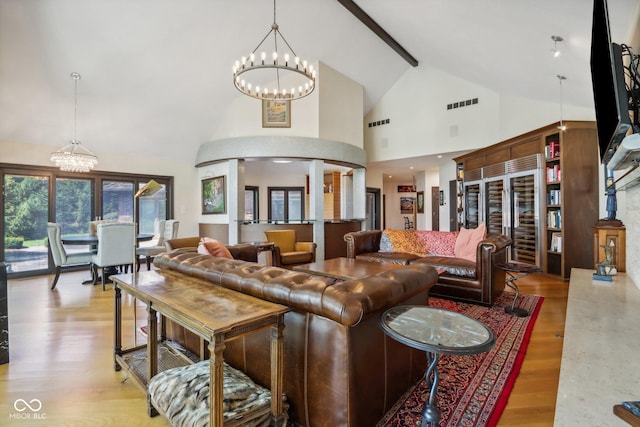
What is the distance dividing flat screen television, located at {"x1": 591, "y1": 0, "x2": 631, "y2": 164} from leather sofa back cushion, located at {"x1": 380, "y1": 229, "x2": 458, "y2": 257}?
8.72 ft

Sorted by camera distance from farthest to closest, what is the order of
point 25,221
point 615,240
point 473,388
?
point 25,221 → point 615,240 → point 473,388

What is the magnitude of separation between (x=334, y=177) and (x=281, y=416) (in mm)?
8384

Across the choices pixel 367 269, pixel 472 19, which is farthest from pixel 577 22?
pixel 367 269

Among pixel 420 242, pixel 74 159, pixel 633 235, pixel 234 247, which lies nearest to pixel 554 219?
pixel 420 242

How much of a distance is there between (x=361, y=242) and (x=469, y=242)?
161 centimetres

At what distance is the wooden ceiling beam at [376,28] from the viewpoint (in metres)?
5.38

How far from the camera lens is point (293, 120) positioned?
6727mm

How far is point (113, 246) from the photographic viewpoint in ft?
15.3

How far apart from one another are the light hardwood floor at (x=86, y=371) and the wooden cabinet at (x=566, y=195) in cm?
136

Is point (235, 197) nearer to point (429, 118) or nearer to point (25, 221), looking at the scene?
point (25, 221)

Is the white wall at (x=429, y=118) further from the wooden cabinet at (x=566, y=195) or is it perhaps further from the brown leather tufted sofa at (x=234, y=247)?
the brown leather tufted sofa at (x=234, y=247)

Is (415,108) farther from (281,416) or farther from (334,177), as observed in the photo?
(281,416)

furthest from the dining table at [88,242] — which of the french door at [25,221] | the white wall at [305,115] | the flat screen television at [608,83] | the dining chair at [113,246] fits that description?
the flat screen television at [608,83]

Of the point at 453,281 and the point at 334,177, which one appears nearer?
the point at 453,281
